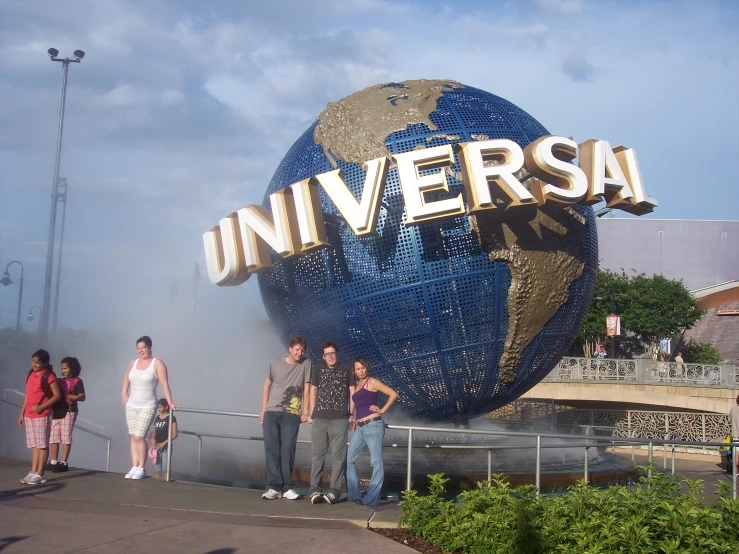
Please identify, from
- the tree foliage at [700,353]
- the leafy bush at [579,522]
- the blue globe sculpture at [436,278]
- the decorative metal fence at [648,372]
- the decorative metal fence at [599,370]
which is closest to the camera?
the leafy bush at [579,522]

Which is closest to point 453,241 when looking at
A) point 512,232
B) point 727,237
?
point 512,232

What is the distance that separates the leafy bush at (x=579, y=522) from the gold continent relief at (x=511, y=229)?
421cm

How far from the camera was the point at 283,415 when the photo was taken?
7.71 metres

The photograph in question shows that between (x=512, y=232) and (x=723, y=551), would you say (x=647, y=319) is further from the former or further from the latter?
(x=723, y=551)

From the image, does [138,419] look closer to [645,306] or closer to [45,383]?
[45,383]

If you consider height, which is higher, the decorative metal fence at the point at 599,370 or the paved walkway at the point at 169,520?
the decorative metal fence at the point at 599,370

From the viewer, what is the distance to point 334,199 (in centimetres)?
989

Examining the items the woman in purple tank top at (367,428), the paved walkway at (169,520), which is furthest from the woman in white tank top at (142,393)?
the woman in purple tank top at (367,428)

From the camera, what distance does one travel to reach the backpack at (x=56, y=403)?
8.22m

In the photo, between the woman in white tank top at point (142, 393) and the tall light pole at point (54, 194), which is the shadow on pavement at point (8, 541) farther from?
the tall light pole at point (54, 194)

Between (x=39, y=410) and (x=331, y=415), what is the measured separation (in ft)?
10.4

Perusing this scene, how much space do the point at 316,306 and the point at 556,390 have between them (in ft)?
55.7

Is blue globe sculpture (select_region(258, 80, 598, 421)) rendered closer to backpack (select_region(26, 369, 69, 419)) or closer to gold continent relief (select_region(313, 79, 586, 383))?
gold continent relief (select_region(313, 79, 586, 383))

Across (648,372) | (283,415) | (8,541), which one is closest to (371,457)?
(283,415)
